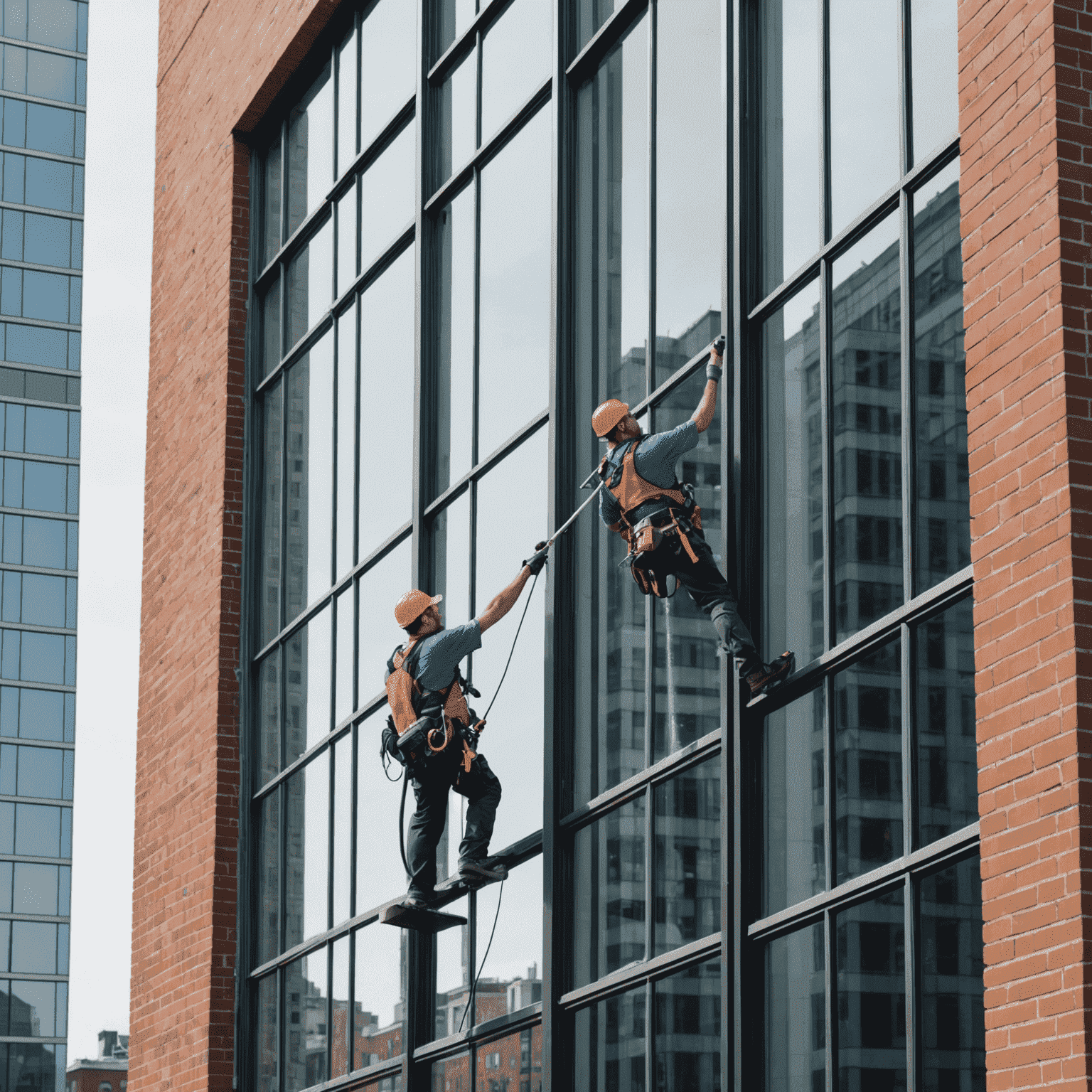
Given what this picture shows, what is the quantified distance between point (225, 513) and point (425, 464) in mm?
3710

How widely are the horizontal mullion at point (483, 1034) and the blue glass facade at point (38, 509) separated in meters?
85.4

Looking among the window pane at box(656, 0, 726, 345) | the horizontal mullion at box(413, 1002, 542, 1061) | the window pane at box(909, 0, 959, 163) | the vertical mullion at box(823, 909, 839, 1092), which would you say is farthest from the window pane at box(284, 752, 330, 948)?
the window pane at box(909, 0, 959, 163)

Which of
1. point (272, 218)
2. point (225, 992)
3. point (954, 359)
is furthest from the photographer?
point (272, 218)

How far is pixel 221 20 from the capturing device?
18.8 m

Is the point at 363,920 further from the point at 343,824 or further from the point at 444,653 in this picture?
the point at 444,653

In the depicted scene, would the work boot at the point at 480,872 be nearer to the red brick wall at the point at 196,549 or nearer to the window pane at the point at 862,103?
the window pane at the point at 862,103

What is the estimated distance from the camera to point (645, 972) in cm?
1049

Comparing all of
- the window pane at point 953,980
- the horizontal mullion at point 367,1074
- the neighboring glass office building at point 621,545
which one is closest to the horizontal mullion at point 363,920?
the neighboring glass office building at point 621,545

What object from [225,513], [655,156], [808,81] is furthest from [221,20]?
[808,81]

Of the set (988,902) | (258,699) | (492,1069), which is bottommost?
(492,1069)

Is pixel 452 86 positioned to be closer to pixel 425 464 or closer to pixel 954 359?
pixel 425 464

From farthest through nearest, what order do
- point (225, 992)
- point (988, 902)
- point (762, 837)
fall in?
point (225, 992)
point (762, 837)
point (988, 902)

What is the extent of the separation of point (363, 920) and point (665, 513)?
210 inches

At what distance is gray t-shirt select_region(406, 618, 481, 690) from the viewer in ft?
38.7
